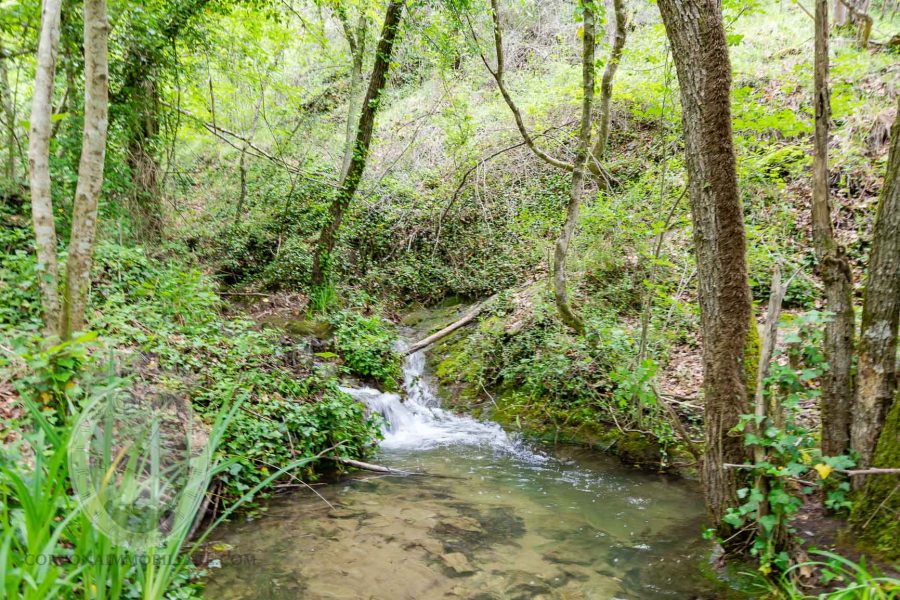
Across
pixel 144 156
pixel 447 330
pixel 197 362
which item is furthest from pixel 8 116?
pixel 447 330

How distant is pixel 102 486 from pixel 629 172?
11.5 m

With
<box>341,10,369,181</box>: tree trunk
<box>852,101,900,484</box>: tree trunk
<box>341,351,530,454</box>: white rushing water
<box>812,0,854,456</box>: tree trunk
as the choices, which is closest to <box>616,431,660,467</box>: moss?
<box>341,351,530,454</box>: white rushing water

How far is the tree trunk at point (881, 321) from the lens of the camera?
11.4ft

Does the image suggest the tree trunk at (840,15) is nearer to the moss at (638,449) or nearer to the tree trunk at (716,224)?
the moss at (638,449)

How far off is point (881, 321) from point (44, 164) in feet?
21.8

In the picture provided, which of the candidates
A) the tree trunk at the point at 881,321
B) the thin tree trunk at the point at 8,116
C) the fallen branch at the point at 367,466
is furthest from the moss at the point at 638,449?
the thin tree trunk at the point at 8,116

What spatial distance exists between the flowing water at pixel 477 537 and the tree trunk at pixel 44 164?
8.06 feet

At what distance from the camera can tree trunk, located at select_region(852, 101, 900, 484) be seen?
346cm

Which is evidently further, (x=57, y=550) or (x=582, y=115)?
(x=582, y=115)

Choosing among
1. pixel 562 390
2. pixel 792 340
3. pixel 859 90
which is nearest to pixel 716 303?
pixel 792 340

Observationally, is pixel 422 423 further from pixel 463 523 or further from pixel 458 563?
pixel 458 563

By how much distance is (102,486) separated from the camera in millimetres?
2129

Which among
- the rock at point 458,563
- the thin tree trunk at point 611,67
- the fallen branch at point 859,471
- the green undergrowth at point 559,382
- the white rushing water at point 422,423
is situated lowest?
the white rushing water at point 422,423

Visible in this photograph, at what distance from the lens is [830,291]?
384 cm
